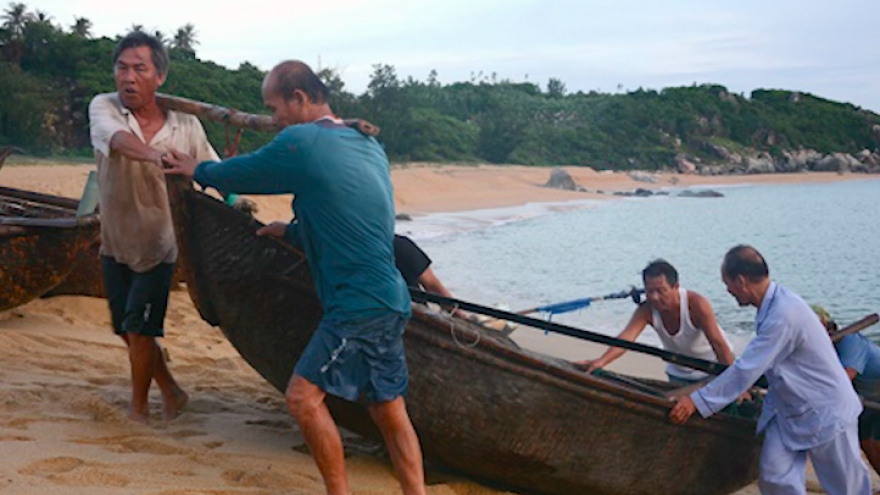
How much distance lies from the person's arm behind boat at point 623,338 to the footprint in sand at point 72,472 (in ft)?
7.43

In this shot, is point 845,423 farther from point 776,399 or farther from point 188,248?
point 188,248

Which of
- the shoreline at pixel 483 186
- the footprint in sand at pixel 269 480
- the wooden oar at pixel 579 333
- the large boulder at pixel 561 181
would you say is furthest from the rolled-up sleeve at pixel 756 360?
the large boulder at pixel 561 181

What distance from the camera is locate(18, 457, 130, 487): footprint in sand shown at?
348 centimetres

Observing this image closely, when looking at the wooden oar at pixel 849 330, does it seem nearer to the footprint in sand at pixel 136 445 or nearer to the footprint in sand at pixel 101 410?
the footprint in sand at pixel 136 445

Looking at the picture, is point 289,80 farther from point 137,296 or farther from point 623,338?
point 623,338

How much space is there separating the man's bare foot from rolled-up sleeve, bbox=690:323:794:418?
2454 millimetres

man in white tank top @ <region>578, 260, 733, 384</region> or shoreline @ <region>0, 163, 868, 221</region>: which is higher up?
man in white tank top @ <region>578, 260, 733, 384</region>

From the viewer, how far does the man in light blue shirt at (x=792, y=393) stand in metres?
4.08

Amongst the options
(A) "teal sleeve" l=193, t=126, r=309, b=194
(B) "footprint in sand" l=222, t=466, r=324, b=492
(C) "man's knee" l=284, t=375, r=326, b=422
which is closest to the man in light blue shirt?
(B) "footprint in sand" l=222, t=466, r=324, b=492

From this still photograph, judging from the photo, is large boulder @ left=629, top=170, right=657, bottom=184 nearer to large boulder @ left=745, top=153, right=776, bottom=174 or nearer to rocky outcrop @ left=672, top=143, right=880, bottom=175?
rocky outcrop @ left=672, top=143, right=880, bottom=175

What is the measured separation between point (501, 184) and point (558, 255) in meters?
16.3

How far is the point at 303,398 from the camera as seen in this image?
11.0ft

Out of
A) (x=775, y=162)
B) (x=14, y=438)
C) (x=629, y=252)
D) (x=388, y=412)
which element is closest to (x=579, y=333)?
(x=388, y=412)

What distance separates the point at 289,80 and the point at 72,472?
157cm
